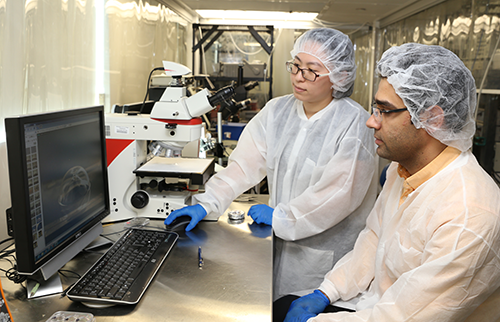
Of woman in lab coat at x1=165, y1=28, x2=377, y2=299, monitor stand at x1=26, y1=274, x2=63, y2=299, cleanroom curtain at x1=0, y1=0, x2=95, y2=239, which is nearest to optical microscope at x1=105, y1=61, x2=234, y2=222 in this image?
woman in lab coat at x1=165, y1=28, x2=377, y2=299

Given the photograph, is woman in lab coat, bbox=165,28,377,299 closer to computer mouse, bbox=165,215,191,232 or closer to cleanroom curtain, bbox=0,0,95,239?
computer mouse, bbox=165,215,191,232

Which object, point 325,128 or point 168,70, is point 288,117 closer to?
point 325,128

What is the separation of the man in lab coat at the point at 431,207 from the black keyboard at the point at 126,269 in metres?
0.44

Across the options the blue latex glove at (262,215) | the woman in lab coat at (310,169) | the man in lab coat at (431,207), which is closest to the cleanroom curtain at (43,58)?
the woman in lab coat at (310,169)

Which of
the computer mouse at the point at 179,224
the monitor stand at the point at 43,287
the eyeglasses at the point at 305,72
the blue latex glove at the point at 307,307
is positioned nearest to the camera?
the monitor stand at the point at 43,287

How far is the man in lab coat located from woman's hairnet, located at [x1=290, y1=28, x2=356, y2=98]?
0.45 metres

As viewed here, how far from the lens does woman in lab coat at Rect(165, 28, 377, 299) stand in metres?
1.46

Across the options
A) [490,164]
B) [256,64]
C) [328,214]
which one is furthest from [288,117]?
[256,64]

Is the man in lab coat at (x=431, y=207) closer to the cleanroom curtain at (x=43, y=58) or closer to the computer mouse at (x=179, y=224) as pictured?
the computer mouse at (x=179, y=224)

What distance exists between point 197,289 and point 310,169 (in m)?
0.72

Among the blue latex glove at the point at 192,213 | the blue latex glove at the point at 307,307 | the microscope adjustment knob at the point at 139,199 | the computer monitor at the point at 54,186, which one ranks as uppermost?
the computer monitor at the point at 54,186

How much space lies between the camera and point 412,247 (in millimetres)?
982

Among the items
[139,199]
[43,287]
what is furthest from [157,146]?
[43,287]

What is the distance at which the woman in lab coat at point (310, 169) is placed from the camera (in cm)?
146
